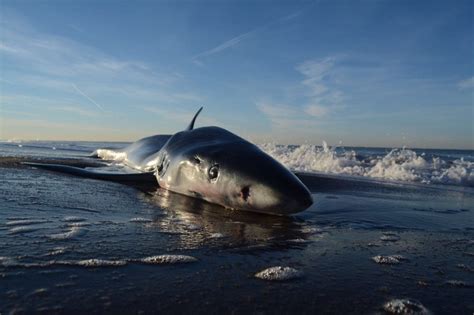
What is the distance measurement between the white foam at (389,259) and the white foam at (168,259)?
3.39 feet

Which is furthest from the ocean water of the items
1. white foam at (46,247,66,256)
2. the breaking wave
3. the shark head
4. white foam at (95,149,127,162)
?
the breaking wave

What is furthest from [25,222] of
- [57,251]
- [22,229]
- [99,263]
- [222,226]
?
[222,226]

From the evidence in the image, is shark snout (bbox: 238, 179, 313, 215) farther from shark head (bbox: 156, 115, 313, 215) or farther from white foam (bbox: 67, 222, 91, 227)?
white foam (bbox: 67, 222, 91, 227)

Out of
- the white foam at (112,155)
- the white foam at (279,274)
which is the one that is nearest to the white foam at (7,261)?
the white foam at (279,274)

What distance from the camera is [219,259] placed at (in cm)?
216

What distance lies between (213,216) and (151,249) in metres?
1.32

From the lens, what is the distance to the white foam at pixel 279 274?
190cm

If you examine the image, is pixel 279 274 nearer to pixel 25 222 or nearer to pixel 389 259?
pixel 389 259

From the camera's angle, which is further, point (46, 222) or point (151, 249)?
point (46, 222)

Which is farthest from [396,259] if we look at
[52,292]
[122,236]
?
[52,292]

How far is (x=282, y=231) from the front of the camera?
119 inches

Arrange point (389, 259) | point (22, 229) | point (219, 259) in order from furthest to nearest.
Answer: point (22, 229)
point (389, 259)
point (219, 259)

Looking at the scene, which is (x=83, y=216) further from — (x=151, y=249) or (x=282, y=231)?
(x=282, y=231)

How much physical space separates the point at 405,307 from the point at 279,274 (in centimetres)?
57
